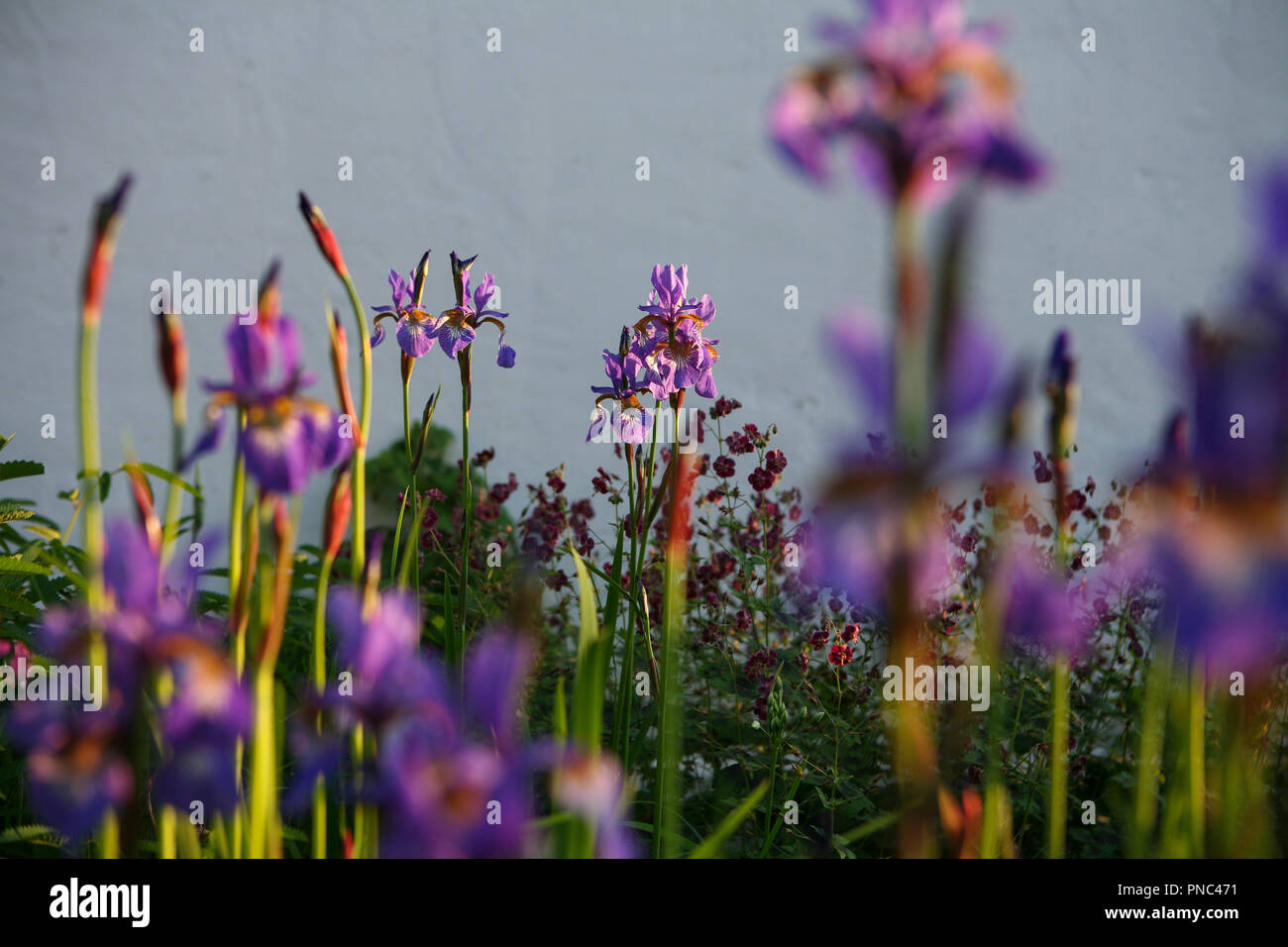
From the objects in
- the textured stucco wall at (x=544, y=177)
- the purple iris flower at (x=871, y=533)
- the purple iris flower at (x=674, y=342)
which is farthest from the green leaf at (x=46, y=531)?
the textured stucco wall at (x=544, y=177)

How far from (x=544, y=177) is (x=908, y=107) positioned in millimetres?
3545

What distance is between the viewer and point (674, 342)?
1.67 metres

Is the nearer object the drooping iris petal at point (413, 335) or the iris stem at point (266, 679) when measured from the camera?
the iris stem at point (266, 679)

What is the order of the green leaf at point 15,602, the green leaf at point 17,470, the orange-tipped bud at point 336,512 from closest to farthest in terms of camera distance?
the orange-tipped bud at point 336,512 < the green leaf at point 15,602 < the green leaf at point 17,470

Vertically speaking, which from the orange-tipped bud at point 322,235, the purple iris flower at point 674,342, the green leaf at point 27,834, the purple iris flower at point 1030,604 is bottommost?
the green leaf at point 27,834

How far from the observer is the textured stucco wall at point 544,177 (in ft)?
12.2

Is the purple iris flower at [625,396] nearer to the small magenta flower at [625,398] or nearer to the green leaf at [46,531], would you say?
the small magenta flower at [625,398]

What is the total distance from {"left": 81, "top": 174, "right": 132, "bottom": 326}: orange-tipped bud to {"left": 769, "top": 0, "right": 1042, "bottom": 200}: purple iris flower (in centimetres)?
41

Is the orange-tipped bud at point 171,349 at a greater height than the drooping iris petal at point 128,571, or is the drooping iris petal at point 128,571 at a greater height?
the orange-tipped bud at point 171,349

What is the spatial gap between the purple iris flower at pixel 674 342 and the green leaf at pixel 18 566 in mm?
966
